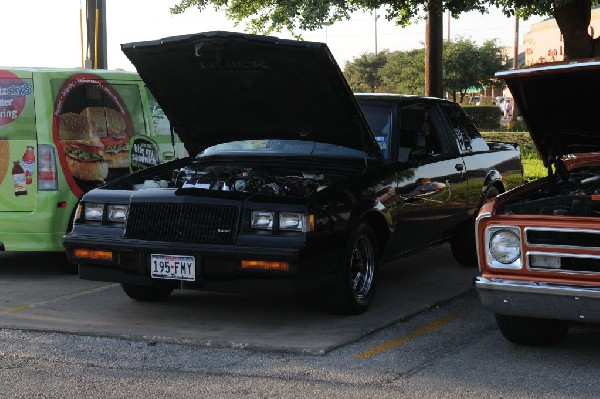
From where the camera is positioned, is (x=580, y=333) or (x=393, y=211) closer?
(x=580, y=333)

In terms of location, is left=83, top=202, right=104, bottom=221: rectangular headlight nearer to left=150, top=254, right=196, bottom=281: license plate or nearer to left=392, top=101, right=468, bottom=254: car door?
left=150, top=254, right=196, bottom=281: license plate

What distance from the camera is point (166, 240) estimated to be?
6.32 metres

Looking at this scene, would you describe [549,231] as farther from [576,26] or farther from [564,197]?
[576,26]

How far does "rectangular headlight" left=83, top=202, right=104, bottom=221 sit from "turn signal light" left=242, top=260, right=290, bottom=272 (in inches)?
51.4

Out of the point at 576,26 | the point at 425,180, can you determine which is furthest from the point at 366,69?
the point at 425,180

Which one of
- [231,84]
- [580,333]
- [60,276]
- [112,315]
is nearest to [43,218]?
[60,276]

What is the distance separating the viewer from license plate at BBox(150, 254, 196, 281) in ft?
20.3

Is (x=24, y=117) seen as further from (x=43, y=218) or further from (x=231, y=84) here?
(x=231, y=84)

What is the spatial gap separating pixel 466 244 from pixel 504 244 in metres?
3.66

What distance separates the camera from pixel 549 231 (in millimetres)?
5238

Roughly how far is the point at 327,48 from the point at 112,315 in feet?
8.65

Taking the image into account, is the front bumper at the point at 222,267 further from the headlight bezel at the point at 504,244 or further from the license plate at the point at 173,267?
the headlight bezel at the point at 504,244

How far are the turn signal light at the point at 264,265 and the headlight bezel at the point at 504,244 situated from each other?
1.36 m

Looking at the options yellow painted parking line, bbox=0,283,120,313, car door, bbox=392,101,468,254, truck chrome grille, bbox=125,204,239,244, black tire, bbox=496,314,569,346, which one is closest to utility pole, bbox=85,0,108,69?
yellow painted parking line, bbox=0,283,120,313
